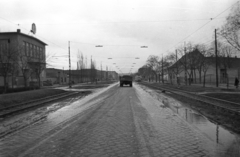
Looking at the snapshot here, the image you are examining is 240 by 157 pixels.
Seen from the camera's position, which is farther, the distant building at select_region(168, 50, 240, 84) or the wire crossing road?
the distant building at select_region(168, 50, 240, 84)

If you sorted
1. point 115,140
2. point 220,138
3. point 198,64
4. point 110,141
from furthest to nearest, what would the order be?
1. point 198,64
2. point 220,138
3. point 115,140
4. point 110,141

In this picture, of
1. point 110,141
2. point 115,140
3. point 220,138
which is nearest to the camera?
point 110,141

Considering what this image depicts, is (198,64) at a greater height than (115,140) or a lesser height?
greater

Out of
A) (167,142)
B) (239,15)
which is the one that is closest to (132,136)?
(167,142)

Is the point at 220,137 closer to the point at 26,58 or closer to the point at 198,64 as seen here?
the point at 198,64

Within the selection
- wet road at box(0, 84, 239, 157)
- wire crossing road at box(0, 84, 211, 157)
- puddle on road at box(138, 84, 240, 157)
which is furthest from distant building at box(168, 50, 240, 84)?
wire crossing road at box(0, 84, 211, 157)

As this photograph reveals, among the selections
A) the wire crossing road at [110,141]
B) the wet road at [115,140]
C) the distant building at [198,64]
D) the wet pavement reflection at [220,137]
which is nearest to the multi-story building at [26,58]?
the distant building at [198,64]

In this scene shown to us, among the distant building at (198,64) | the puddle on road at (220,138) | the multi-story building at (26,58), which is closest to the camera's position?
the puddle on road at (220,138)

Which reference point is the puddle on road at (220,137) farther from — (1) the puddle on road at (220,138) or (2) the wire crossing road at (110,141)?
(2) the wire crossing road at (110,141)

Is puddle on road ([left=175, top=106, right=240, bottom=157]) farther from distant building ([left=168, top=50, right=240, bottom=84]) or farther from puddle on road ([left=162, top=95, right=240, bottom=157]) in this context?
distant building ([left=168, top=50, right=240, bottom=84])

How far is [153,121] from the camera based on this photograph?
913 cm

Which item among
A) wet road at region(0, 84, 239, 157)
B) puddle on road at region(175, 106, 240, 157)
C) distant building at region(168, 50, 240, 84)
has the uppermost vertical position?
distant building at region(168, 50, 240, 84)

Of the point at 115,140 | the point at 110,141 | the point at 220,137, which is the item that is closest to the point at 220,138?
the point at 220,137

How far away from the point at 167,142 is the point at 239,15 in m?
12.8
